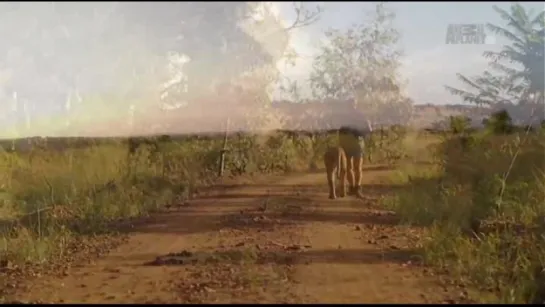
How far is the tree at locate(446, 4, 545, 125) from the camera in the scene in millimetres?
7992

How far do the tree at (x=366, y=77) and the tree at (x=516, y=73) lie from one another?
671 mm

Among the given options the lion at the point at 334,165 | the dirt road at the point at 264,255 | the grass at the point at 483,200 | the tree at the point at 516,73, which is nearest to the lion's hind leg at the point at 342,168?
the lion at the point at 334,165

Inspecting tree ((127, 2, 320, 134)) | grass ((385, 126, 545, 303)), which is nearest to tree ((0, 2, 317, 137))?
tree ((127, 2, 320, 134))

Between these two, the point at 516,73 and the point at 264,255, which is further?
the point at 516,73

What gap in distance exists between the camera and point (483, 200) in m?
8.14

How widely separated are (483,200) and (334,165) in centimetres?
199

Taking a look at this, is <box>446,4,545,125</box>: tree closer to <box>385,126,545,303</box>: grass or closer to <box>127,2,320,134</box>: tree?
<box>385,126,545,303</box>: grass

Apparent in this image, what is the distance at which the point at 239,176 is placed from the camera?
26.4 ft

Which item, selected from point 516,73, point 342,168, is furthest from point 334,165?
point 516,73

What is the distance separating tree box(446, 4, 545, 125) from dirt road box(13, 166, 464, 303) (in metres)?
1.65

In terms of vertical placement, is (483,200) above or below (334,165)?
below

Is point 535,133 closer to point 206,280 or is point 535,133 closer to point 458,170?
point 458,170

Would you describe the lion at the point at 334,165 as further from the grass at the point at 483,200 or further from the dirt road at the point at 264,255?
the grass at the point at 483,200

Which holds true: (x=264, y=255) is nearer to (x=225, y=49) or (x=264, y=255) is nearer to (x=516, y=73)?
(x=225, y=49)
